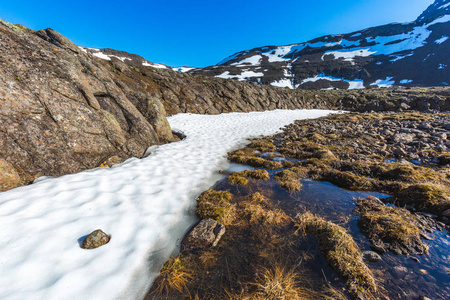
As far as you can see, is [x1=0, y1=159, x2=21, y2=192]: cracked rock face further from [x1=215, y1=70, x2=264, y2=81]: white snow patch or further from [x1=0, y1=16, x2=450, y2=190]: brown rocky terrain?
[x1=215, y1=70, x2=264, y2=81]: white snow patch

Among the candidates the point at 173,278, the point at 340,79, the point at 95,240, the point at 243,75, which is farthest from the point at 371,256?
the point at 340,79

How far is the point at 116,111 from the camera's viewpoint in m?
8.02

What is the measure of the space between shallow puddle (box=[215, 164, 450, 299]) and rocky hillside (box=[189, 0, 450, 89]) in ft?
379

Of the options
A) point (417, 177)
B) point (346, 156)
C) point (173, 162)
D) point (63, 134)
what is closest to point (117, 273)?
point (173, 162)

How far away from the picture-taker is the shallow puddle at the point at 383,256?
2.53 metres

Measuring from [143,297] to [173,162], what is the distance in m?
5.18

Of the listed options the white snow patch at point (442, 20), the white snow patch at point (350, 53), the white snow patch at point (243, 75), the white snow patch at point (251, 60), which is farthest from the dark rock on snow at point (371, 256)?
the white snow patch at point (442, 20)

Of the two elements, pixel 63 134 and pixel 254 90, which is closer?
pixel 63 134

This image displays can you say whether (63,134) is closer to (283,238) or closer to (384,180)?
(283,238)

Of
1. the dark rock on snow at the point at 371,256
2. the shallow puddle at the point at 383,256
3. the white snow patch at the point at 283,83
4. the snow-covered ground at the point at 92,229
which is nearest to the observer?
the snow-covered ground at the point at 92,229

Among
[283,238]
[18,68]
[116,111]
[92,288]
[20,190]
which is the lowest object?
[283,238]

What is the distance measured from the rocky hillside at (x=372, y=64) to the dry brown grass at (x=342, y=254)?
117m

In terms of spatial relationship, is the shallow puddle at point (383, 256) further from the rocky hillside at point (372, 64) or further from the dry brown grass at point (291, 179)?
the rocky hillside at point (372, 64)

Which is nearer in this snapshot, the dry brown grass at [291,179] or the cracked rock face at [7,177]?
the cracked rock face at [7,177]
